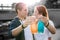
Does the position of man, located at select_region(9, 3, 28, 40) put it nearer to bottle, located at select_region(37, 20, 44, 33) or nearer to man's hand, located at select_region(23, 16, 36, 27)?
man's hand, located at select_region(23, 16, 36, 27)

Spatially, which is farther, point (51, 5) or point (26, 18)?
point (51, 5)

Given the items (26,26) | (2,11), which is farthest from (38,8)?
(2,11)

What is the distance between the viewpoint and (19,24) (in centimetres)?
192

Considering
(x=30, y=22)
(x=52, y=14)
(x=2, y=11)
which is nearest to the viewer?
(x=30, y=22)

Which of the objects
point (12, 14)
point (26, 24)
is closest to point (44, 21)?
point (26, 24)

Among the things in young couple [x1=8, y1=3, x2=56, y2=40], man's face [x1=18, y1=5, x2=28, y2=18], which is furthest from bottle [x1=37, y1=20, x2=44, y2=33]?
man's face [x1=18, y1=5, x2=28, y2=18]

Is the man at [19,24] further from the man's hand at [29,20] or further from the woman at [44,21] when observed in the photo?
the woman at [44,21]

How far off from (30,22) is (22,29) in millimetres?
104

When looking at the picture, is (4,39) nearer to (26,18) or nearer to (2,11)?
(2,11)

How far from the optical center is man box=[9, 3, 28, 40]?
6.02 ft

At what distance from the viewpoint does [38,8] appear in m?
1.90

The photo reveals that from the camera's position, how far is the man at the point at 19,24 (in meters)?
1.83

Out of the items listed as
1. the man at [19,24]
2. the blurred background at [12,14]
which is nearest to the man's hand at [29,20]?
the man at [19,24]

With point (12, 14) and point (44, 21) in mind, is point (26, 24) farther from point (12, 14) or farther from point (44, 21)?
point (12, 14)
